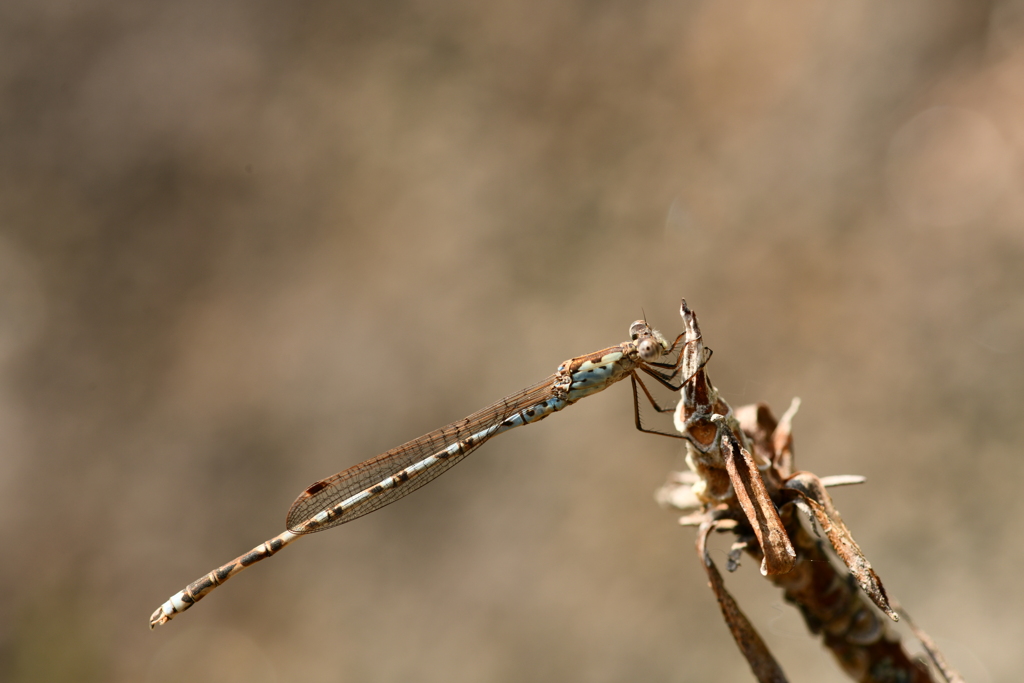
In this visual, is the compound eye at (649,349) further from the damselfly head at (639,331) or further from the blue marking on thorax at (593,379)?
the blue marking on thorax at (593,379)

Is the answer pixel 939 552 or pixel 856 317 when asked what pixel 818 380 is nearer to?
pixel 856 317

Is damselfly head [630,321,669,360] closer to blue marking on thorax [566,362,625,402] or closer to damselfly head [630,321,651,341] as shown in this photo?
damselfly head [630,321,651,341]

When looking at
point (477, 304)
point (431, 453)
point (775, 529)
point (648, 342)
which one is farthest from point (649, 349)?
point (477, 304)

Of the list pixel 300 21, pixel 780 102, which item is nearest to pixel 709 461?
pixel 780 102

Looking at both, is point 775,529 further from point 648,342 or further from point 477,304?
point 477,304

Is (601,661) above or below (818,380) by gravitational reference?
below

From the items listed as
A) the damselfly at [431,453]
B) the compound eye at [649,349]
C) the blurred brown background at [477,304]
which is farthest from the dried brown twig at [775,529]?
the blurred brown background at [477,304]

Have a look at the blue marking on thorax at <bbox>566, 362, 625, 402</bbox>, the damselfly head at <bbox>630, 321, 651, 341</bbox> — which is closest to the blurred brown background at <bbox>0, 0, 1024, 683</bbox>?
the blue marking on thorax at <bbox>566, 362, 625, 402</bbox>
